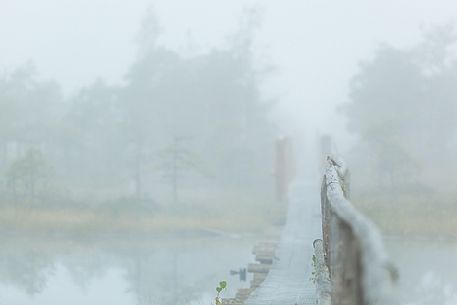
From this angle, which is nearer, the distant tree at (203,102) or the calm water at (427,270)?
the calm water at (427,270)

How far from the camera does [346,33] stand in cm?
8625

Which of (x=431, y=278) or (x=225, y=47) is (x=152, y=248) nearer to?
(x=431, y=278)

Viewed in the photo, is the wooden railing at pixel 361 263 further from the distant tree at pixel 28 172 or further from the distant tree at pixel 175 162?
the distant tree at pixel 175 162

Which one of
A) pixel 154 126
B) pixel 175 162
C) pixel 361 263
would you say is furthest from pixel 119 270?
pixel 154 126

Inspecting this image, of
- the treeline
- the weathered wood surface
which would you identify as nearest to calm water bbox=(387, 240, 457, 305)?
the weathered wood surface

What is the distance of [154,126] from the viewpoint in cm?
4519

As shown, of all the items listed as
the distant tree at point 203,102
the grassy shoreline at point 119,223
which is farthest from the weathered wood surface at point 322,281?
the distant tree at point 203,102

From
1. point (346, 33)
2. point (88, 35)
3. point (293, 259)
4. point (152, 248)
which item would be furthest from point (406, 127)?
point (88, 35)

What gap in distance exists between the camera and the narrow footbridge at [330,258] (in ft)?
14.5

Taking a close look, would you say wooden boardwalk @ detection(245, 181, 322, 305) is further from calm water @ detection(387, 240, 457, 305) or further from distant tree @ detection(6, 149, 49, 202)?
distant tree @ detection(6, 149, 49, 202)

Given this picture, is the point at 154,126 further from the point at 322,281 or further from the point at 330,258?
the point at 330,258

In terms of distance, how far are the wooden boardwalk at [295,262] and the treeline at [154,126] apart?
1230 cm

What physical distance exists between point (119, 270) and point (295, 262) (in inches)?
369

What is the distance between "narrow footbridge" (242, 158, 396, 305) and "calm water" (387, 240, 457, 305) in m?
2.77
